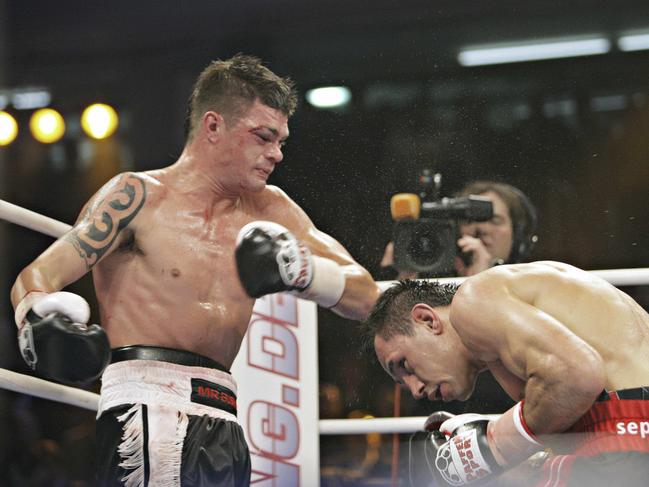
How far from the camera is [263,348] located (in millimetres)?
1760

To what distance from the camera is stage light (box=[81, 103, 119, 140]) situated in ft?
7.27

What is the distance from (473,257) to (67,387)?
0.83 meters

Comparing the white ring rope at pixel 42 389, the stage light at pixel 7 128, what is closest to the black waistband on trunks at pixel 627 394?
the white ring rope at pixel 42 389

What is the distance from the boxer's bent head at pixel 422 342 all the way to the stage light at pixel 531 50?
93 cm

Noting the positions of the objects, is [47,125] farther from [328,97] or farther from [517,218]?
[517,218]

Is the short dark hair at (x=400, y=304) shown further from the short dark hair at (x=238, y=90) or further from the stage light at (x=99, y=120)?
the stage light at (x=99, y=120)

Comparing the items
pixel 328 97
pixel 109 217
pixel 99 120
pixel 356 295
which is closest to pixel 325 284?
pixel 356 295

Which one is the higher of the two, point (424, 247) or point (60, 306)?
point (424, 247)

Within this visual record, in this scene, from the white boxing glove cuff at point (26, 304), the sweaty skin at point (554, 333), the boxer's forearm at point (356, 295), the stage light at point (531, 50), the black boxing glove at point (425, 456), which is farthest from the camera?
the stage light at point (531, 50)

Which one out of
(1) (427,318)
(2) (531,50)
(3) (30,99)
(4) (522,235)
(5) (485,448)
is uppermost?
(2) (531,50)

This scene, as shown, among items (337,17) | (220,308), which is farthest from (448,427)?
(337,17)

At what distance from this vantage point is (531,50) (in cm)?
254

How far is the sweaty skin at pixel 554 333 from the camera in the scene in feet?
3.98

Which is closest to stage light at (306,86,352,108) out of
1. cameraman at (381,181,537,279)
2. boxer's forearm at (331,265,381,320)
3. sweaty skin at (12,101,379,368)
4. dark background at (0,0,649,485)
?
dark background at (0,0,649,485)
